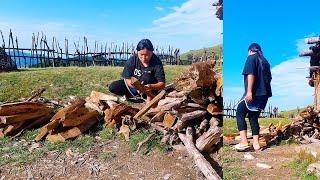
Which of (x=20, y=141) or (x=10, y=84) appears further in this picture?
(x=10, y=84)

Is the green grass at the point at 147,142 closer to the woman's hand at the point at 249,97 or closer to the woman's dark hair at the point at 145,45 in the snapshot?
the woman's dark hair at the point at 145,45

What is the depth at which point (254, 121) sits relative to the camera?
2.39m

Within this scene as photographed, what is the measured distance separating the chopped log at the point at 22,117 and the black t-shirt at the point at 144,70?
89 cm

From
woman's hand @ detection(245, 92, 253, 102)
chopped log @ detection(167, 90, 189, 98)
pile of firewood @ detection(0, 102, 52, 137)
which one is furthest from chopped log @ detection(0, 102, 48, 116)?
woman's hand @ detection(245, 92, 253, 102)

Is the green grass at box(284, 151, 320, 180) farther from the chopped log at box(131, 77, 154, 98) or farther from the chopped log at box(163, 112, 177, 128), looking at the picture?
the chopped log at box(131, 77, 154, 98)

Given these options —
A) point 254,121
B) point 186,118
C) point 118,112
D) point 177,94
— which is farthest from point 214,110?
point 254,121

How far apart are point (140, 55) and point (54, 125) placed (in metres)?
0.87

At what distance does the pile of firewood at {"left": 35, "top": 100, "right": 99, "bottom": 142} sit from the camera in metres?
3.64

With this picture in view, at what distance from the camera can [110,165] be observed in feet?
10.8

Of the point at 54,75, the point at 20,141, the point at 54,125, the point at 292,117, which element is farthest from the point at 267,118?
the point at 54,75

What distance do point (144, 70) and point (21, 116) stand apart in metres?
1.12

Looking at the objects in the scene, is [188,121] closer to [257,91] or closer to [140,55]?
[140,55]

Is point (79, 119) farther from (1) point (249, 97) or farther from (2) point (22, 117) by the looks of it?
(1) point (249, 97)

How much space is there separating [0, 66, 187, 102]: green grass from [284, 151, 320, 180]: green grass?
2350 mm
